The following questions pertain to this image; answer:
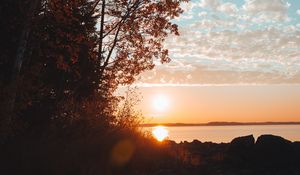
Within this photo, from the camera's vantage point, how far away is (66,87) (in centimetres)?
2261

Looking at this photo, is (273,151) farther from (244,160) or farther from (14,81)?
(14,81)

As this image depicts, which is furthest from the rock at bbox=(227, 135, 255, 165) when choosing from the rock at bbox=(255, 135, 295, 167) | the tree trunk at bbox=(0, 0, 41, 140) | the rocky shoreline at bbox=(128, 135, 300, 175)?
the tree trunk at bbox=(0, 0, 41, 140)

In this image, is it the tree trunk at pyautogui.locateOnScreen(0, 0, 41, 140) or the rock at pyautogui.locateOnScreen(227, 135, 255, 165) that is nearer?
the tree trunk at pyautogui.locateOnScreen(0, 0, 41, 140)

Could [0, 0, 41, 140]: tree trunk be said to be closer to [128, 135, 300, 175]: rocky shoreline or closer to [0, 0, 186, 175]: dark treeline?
[0, 0, 186, 175]: dark treeline

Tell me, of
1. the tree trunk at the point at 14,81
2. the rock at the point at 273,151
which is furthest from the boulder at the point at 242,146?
the tree trunk at the point at 14,81

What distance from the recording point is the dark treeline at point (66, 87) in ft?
42.7

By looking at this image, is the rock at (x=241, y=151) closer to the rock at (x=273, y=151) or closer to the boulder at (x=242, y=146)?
the boulder at (x=242, y=146)

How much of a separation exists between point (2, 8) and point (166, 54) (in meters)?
8.78

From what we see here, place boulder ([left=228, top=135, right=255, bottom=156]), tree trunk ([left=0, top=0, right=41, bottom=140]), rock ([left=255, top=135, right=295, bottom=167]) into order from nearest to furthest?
1. tree trunk ([left=0, top=0, right=41, bottom=140])
2. rock ([left=255, top=135, right=295, bottom=167])
3. boulder ([left=228, top=135, right=255, bottom=156])

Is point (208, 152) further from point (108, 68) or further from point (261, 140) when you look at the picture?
point (108, 68)

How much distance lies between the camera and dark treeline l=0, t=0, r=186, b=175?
13023mm

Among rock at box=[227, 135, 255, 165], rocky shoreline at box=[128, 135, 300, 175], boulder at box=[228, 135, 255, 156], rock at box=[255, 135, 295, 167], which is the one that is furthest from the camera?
boulder at box=[228, 135, 255, 156]

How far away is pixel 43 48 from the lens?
17.0 m

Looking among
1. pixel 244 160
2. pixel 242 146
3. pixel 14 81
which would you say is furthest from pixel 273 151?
pixel 14 81
